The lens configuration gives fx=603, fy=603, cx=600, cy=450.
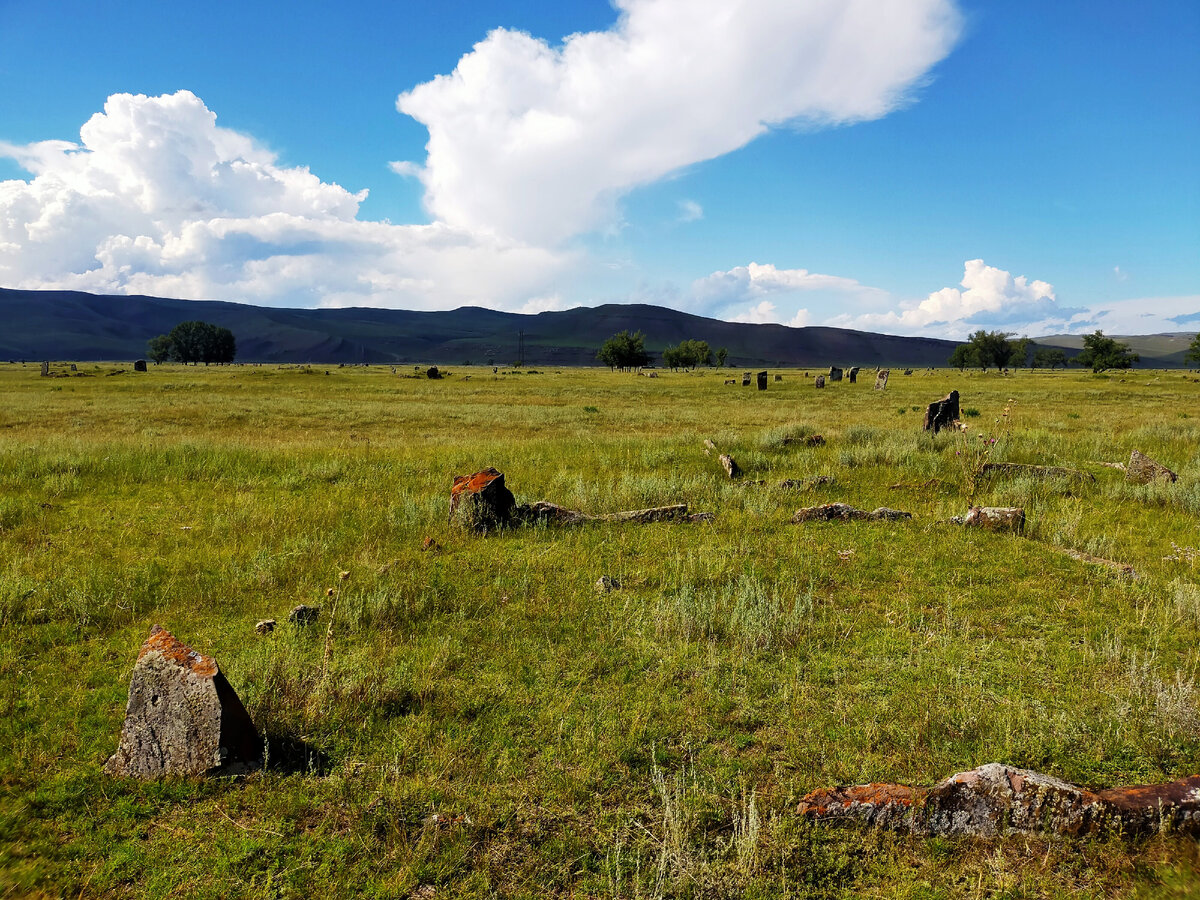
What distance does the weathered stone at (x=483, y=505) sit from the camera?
33.1 ft

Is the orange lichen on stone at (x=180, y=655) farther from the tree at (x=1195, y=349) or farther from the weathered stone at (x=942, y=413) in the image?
the tree at (x=1195, y=349)

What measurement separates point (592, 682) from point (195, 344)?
163 m

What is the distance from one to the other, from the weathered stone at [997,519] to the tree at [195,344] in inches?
6245

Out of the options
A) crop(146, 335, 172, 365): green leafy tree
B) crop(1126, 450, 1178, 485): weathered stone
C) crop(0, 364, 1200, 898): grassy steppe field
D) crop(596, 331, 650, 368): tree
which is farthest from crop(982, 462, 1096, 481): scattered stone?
crop(146, 335, 172, 365): green leafy tree

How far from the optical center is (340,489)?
13.0 meters

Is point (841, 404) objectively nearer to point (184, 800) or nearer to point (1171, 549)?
point (1171, 549)

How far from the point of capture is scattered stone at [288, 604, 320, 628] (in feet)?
21.7

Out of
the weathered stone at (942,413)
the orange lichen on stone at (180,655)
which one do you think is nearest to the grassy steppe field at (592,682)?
the orange lichen on stone at (180,655)

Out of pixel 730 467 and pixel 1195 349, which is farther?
pixel 1195 349

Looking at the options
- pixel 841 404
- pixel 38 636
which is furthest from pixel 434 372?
pixel 38 636

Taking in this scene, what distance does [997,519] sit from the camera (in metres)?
9.85

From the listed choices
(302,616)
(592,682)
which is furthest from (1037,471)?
(302,616)

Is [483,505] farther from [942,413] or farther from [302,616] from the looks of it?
[942,413]

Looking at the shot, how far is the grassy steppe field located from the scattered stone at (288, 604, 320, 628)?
0.20 metres
